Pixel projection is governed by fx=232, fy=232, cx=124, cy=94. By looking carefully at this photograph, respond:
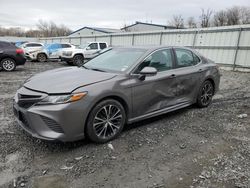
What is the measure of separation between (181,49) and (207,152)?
233 cm

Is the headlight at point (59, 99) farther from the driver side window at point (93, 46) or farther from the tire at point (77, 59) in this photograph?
the driver side window at point (93, 46)

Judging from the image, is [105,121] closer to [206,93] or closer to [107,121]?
[107,121]

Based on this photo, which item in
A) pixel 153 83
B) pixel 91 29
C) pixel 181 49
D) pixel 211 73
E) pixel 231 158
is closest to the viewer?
pixel 231 158

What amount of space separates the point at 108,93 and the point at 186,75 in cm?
199

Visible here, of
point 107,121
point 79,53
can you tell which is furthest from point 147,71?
point 79,53

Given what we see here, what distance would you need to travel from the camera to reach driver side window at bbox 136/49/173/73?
4116mm

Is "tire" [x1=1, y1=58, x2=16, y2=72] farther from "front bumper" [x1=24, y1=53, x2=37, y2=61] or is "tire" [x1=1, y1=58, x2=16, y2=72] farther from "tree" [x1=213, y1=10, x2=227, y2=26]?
"tree" [x1=213, y1=10, x2=227, y2=26]

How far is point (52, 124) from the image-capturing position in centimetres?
313

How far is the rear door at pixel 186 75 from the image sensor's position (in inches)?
184

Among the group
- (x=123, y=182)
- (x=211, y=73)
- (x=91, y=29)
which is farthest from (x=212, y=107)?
(x=91, y=29)

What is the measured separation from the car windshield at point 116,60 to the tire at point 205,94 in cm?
194

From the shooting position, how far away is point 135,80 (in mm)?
3859

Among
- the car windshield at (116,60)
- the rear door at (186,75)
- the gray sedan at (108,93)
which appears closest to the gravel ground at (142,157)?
the gray sedan at (108,93)

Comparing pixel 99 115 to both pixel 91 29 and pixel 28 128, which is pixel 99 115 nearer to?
→ pixel 28 128
